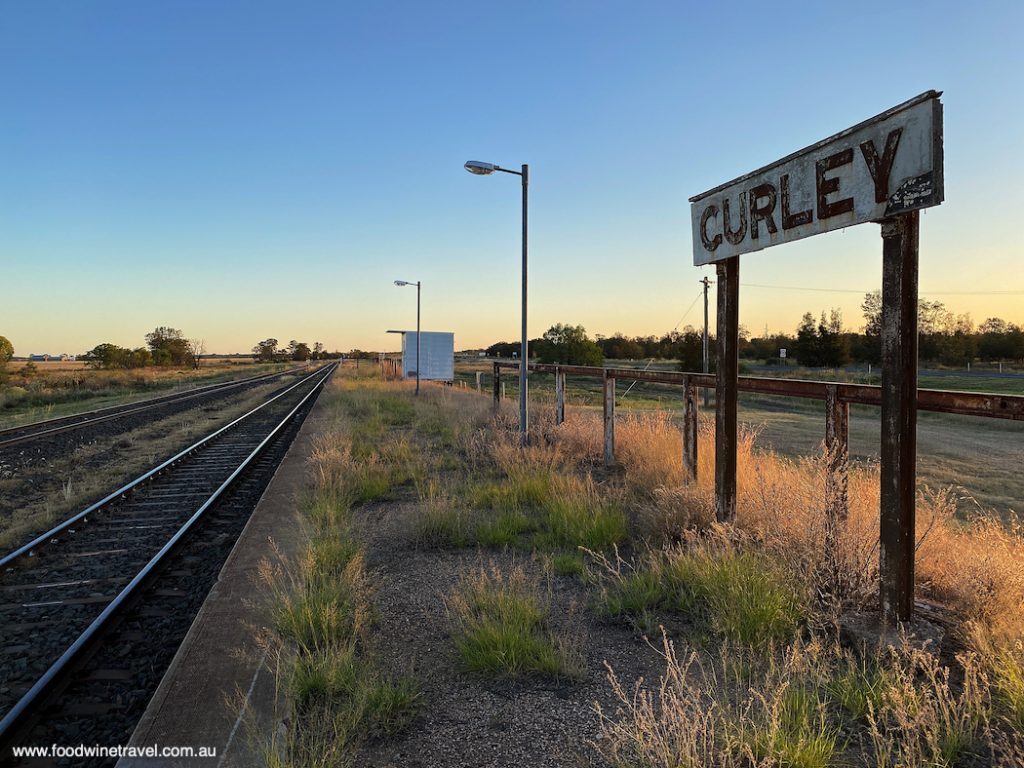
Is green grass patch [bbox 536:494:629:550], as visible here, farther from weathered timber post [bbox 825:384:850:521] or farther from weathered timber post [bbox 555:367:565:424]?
weathered timber post [bbox 555:367:565:424]

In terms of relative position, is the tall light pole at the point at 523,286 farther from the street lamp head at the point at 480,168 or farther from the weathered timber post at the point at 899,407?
the weathered timber post at the point at 899,407

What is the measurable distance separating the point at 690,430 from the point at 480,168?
721 cm

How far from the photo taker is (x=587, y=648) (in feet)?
12.8

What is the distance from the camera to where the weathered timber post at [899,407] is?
3.51 metres

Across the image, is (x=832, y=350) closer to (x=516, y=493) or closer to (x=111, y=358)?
(x=516, y=493)

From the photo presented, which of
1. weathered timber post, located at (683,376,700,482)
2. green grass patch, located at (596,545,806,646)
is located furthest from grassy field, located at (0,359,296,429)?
green grass patch, located at (596,545,806,646)

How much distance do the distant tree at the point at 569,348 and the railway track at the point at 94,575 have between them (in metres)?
38.8

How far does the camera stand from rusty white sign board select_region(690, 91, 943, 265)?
344cm

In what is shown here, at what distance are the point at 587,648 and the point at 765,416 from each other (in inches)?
935

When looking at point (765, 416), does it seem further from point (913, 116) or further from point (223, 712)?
point (223, 712)

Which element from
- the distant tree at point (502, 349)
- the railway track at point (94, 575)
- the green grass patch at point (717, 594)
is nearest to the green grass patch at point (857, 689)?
the green grass patch at point (717, 594)

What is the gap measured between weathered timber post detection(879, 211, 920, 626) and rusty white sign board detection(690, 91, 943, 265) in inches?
8.9

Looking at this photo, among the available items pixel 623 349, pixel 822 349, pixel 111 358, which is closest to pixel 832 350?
pixel 822 349

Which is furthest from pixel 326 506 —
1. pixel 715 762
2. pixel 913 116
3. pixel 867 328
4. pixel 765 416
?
pixel 867 328
